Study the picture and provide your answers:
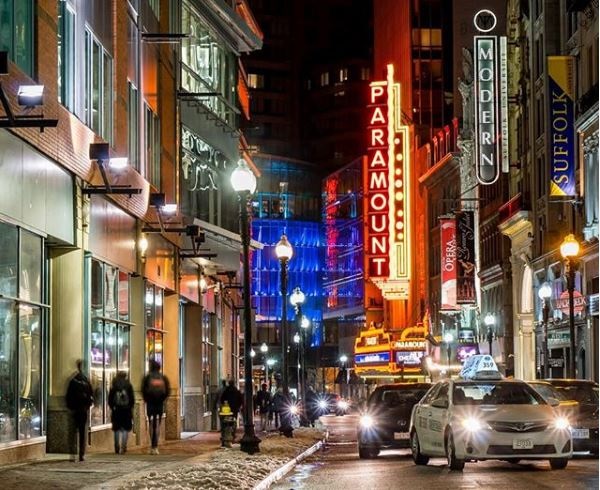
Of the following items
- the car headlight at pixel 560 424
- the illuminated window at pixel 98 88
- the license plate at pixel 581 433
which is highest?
the illuminated window at pixel 98 88

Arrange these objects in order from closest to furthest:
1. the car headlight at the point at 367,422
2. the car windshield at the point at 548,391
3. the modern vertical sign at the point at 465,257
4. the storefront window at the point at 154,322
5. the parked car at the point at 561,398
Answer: the parked car at the point at 561,398
the car windshield at the point at 548,391
the car headlight at the point at 367,422
the storefront window at the point at 154,322
the modern vertical sign at the point at 465,257

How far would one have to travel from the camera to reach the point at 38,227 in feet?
74.4

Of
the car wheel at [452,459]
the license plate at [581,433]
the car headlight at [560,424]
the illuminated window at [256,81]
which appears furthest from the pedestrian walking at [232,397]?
the illuminated window at [256,81]

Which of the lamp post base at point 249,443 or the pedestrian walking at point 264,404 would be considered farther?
the pedestrian walking at point 264,404

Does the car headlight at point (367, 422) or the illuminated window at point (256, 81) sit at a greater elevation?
the illuminated window at point (256, 81)

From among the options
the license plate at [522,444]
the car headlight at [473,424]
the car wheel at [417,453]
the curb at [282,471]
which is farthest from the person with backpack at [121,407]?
the license plate at [522,444]

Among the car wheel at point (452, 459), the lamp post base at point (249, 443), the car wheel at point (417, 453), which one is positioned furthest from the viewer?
the lamp post base at point (249, 443)

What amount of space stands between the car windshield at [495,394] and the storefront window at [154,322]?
11938 mm

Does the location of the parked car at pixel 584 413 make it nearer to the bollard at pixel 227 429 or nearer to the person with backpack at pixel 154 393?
the bollard at pixel 227 429

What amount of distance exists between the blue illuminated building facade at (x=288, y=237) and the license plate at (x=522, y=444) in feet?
Result: 396

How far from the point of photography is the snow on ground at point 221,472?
1845 cm

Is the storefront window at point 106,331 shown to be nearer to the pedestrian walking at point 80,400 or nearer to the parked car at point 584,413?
the pedestrian walking at point 80,400

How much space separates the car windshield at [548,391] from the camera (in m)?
26.9

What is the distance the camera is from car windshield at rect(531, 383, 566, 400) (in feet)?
88.4
